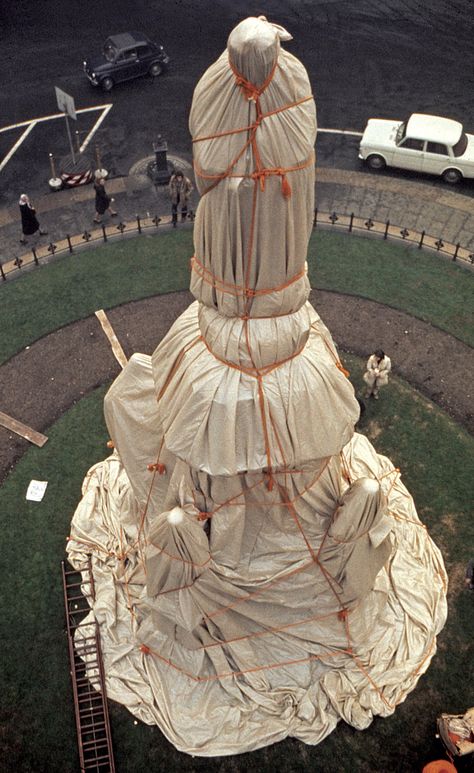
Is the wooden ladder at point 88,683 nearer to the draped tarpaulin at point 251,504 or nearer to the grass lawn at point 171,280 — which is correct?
the draped tarpaulin at point 251,504

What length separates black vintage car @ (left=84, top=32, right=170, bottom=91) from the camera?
2714 cm

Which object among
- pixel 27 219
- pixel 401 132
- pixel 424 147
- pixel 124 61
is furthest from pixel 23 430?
pixel 124 61

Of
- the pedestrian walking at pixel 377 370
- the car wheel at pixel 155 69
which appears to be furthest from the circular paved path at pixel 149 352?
the car wheel at pixel 155 69

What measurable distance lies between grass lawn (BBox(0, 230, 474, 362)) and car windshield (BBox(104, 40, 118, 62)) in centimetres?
941

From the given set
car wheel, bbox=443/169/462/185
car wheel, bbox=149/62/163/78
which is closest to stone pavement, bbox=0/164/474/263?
car wheel, bbox=443/169/462/185

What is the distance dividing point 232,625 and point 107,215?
14.4 metres

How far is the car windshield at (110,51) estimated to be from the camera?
Answer: 89.6ft

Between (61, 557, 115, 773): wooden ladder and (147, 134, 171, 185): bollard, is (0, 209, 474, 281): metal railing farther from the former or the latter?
(61, 557, 115, 773): wooden ladder

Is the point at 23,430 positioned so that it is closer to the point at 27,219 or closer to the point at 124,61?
the point at 27,219

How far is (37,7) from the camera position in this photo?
104 ft

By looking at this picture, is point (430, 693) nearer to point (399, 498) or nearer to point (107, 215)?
point (399, 498)

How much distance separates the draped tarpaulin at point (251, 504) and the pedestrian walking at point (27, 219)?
357 inches

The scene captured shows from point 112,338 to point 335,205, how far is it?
8.55 m

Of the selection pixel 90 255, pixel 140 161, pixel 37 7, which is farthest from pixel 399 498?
pixel 37 7
